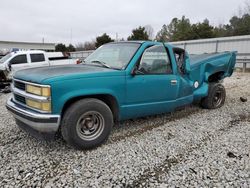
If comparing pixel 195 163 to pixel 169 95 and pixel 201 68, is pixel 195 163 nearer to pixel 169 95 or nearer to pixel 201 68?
pixel 169 95

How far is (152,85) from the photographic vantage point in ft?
13.2

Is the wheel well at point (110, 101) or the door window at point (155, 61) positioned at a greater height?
the door window at point (155, 61)

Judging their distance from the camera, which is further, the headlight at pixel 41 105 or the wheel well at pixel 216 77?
the wheel well at pixel 216 77

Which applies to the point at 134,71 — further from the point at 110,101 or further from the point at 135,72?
the point at 110,101

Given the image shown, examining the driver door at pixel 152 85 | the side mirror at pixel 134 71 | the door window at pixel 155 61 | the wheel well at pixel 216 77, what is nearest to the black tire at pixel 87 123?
the driver door at pixel 152 85

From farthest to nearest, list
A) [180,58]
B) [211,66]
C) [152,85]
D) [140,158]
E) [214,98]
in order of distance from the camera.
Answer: [214,98], [211,66], [180,58], [152,85], [140,158]

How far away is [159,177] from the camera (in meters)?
2.81

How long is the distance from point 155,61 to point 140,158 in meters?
1.93

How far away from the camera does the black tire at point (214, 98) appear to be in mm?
5841

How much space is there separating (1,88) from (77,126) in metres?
7.99

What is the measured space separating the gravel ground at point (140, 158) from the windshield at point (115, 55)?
1.39 meters

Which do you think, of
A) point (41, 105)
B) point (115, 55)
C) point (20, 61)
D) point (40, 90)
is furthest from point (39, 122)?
point (20, 61)

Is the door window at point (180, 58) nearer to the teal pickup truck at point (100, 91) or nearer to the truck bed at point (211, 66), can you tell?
the teal pickup truck at point (100, 91)

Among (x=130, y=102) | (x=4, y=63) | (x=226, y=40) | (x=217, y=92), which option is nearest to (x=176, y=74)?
(x=130, y=102)
